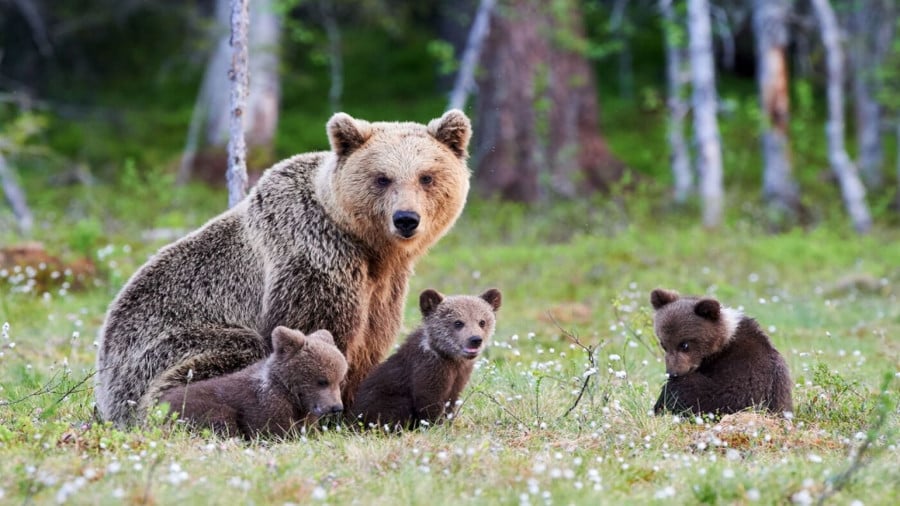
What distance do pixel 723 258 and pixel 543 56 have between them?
743 centimetres

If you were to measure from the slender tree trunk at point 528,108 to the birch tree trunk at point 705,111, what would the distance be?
2.79 meters

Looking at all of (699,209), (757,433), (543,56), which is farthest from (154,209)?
(757,433)

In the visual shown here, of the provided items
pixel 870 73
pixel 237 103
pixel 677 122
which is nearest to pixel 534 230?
pixel 677 122

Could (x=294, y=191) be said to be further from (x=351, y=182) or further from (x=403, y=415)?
(x=403, y=415)

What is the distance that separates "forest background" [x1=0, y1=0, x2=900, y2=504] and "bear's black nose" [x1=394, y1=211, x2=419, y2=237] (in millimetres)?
1331

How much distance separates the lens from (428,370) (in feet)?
24.3

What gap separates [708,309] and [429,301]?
6.21 feet

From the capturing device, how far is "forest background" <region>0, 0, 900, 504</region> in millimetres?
6035

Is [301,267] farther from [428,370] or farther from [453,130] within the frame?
[453,130]

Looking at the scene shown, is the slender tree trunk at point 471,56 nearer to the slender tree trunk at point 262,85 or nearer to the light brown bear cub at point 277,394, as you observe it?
the slender tree trunk at point 262,85

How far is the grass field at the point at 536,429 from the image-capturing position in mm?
5645

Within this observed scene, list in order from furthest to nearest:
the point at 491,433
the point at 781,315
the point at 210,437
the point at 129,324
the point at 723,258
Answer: the point at 723,258 → the point at 781,315 → the point at 129,324 → the point at 491,433 → the point at 210,437

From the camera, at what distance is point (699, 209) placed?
20547mm

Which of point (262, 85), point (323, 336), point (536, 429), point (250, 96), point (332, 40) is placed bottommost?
point (536, 429)
